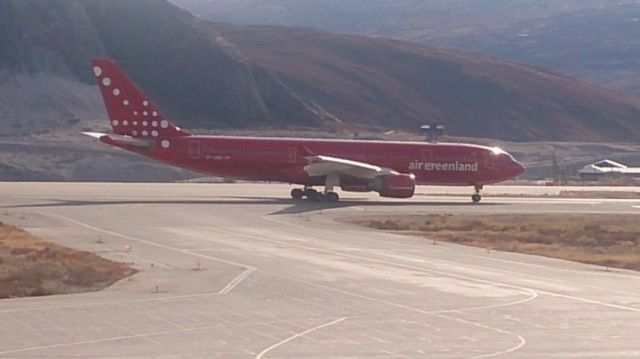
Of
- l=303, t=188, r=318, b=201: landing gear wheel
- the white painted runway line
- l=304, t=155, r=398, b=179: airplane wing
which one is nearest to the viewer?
the white painted runway line

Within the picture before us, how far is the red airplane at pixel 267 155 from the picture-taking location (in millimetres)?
53531

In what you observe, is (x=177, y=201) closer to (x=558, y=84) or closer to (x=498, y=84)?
(x=498, y=84)

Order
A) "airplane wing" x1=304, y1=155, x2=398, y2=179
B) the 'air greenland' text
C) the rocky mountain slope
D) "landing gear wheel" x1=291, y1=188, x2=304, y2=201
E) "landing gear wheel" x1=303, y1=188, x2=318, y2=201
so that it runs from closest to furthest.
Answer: "airplane wing" x1=304, y1=155, x2=398, y2=179 < "landing gear wheel" x1=303, y1=188, x2=318, y2=201 < "landing gear wheel" x1=291, y1=188, x2=304, y2=201 < the 'air greenland' text < the rocky mountain slope

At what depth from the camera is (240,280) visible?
899 inches

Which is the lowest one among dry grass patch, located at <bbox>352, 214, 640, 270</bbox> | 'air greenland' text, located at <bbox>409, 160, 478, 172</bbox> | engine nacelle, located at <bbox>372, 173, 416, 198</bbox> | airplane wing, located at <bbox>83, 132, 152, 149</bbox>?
dry grass patch, located at <bbox>352, 214, 640, 270</bbox>

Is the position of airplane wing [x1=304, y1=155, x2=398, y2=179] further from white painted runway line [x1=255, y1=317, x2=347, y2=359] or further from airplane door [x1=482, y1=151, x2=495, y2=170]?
white painted runway line [x1=255, y1=317, x2=347, y2=359]

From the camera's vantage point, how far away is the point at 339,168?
53250 mm

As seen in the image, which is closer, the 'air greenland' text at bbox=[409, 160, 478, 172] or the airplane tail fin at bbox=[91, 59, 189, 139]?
the airplane tail fin at bbox=[91, 59, 189, 139]

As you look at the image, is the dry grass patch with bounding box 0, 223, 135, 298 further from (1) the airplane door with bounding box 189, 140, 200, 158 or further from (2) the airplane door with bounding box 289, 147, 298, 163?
(2) the airplane door with bounding box 289, 147, 298, 163

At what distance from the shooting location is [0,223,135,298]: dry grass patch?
21.0 meters

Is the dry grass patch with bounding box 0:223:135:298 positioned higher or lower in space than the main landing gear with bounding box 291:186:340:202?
lower

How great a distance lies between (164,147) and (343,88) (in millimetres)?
95026

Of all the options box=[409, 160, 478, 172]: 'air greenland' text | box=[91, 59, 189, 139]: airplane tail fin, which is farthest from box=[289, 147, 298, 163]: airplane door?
box=[409, 160, 478, 172]: 'air greenland' text

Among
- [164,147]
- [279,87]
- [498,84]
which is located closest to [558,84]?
[498,84]
